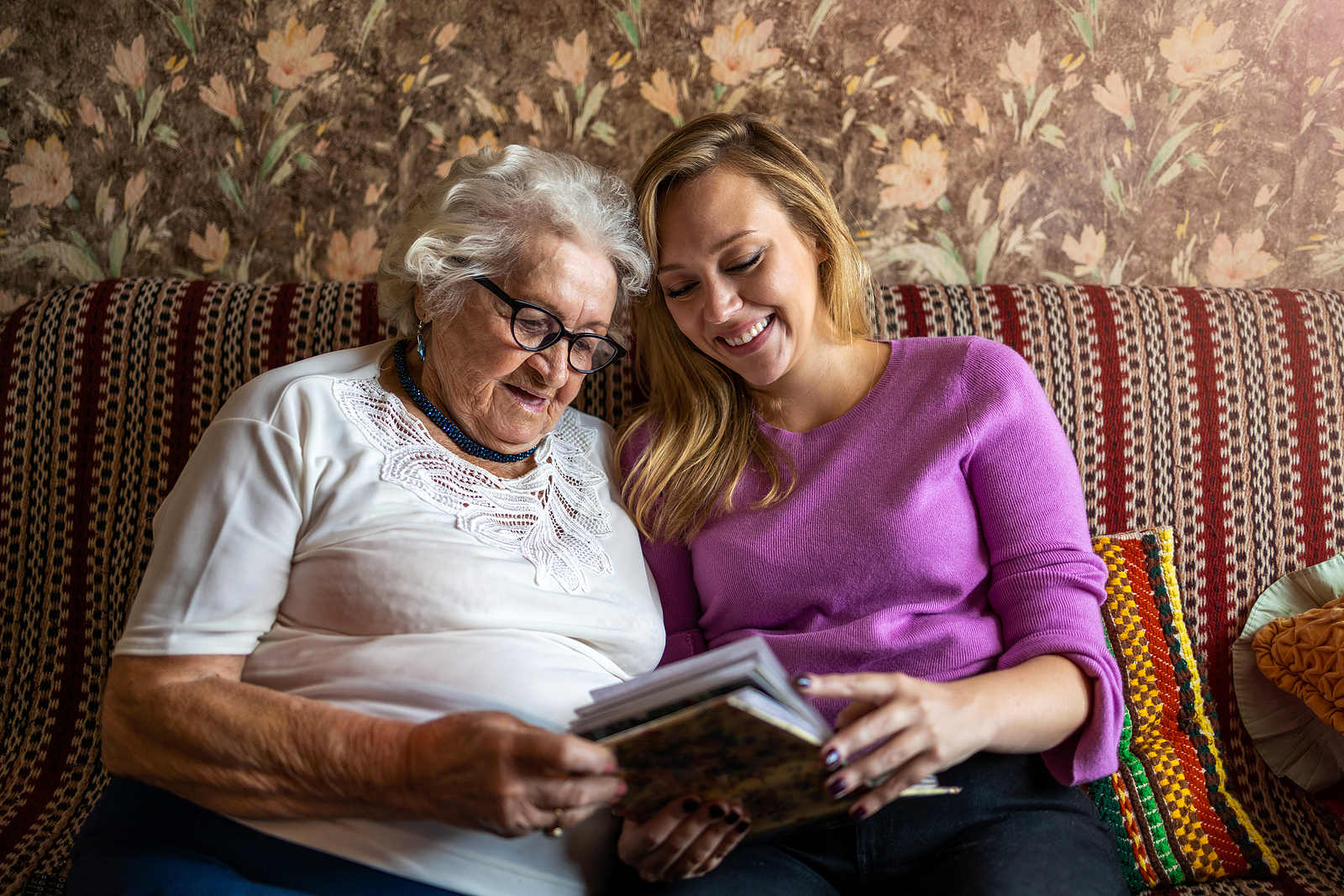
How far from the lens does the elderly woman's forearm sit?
37.8 inches

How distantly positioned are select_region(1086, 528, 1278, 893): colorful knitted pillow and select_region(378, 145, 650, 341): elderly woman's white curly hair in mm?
1092

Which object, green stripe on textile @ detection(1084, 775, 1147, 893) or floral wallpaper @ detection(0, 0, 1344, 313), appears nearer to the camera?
green stripe on textile @ detection(1084, 775, 1147, 893)

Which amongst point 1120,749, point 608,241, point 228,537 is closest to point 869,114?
point 608,241

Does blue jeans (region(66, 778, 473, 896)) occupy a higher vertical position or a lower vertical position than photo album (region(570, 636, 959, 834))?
lower

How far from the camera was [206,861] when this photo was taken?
39.7 inches

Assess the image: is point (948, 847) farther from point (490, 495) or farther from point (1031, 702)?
point (490, 495)

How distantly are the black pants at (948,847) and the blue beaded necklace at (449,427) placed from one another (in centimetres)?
65

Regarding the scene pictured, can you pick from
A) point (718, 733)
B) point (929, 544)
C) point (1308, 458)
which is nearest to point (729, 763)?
point (718, 733)

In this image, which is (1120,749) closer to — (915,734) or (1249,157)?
(915,734)

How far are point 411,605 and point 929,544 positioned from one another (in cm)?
76

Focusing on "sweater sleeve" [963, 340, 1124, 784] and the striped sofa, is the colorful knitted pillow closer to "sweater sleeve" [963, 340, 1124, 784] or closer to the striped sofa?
the striped sofa

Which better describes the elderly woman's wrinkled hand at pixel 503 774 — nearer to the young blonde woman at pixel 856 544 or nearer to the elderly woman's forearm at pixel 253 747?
the elderly woman's forearm at pixel 253 747

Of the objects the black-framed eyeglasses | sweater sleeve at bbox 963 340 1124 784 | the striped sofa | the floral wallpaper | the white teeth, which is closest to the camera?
sweater sleeve at bbox 963 340 1124 784

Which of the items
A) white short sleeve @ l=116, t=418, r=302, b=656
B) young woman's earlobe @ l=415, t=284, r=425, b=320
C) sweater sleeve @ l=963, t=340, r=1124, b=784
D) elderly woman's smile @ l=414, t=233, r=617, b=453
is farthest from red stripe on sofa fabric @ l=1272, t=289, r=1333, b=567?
white short sleeve @ l=116, t=418, r=302, b=656
